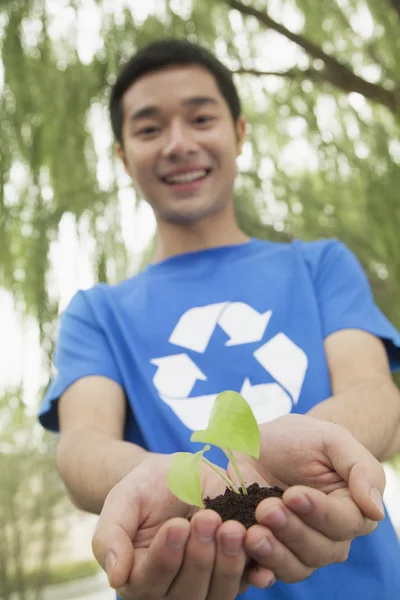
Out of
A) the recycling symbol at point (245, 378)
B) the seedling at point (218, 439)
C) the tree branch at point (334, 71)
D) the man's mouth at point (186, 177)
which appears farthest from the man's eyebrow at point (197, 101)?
the seedling at point (218, 439)

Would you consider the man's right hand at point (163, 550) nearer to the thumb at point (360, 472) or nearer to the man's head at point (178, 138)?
the thumb at point (360, 472)

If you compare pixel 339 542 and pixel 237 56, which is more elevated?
pixel 237 56

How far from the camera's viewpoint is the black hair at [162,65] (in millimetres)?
1181

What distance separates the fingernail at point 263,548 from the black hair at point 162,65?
2.91 feet

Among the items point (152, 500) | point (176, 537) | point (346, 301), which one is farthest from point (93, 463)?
point (346, 301)

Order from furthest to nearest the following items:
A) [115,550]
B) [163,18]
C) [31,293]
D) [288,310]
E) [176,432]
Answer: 1. [163,18]
2. [31,293]
3. [288,310]
4. [176,432]
5. [115,550]

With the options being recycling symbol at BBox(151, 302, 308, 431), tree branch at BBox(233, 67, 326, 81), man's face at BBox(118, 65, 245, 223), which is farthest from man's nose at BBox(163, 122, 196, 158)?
tree branch at BBox(233, 67, 326, 81)

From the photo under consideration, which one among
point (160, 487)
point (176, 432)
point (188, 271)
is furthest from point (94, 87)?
point (160, 487)

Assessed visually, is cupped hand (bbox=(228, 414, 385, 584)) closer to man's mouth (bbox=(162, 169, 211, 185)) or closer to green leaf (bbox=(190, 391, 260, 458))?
green leaf (bbox=(190, 391, 260, 458))

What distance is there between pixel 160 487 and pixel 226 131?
0.72 m

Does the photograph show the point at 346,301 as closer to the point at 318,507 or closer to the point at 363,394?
the point at 363,394

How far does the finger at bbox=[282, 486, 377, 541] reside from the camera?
0.54 m

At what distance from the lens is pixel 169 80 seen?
114 cm

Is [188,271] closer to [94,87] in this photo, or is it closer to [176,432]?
[176,432]
